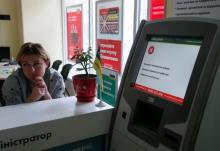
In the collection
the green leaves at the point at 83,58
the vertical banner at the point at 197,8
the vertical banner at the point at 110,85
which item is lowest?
the vertical banner at the point at 110,85

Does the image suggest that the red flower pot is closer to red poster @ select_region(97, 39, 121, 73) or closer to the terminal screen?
the terminal screen

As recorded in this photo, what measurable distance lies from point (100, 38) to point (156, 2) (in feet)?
4.58

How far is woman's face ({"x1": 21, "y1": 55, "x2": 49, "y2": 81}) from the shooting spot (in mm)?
1433

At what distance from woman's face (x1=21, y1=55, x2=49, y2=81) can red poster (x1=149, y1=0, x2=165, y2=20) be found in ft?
4.03

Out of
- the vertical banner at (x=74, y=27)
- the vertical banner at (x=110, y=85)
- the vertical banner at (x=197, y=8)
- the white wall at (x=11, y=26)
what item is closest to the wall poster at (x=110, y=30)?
the vertical banner at (x=74, y=27)

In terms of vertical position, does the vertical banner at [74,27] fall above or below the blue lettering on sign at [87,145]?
above

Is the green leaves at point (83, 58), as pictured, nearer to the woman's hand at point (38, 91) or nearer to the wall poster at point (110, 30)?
the woman's hand at point (38, 91)

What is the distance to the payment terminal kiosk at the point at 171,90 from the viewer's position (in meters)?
0.74

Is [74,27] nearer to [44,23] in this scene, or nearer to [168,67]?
[44,23]

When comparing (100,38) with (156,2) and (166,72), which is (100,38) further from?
(166,72)

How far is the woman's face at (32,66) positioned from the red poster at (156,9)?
48.4 inches

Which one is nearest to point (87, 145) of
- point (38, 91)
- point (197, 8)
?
point (38, 91)

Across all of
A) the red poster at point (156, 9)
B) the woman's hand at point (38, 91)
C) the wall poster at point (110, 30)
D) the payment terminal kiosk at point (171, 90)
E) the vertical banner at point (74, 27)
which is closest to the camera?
the payment terminal kiosk at point (171, 90)

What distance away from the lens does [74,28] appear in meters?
4.69
